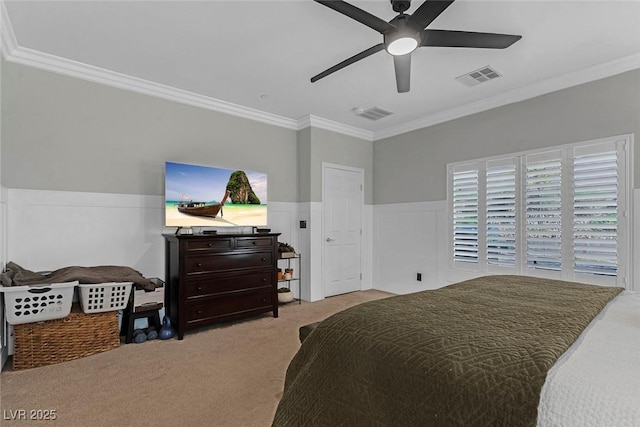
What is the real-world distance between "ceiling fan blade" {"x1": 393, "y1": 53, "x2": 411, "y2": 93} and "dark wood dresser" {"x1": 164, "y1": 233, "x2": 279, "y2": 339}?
2084mm

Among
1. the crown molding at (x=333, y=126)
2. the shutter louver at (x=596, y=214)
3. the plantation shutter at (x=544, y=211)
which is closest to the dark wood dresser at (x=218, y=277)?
the crown molding at (x=333, y=126)

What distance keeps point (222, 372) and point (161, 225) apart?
1.82 metres

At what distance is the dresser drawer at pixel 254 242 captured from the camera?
3.49 metres

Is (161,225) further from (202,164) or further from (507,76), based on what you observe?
(507,76)

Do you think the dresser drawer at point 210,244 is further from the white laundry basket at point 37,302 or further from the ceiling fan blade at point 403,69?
the ceiling fan blade at point 403,69

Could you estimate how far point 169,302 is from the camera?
132 inches

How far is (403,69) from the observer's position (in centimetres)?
254

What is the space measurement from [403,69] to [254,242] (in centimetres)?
226

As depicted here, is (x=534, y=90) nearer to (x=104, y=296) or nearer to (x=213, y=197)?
(x=213, y=197)

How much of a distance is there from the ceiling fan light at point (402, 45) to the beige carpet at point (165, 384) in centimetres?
237

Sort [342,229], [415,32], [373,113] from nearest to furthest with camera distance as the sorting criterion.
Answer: [415,32] < [373,113] < [342,229]

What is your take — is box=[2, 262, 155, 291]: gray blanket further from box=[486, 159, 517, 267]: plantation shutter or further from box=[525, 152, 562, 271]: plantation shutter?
box=[525, 152, 562, 271]: plantation shutter

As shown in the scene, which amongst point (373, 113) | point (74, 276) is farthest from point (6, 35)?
point (373, 113)

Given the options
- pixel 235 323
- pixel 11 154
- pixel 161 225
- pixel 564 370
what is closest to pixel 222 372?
pixel 235 323
